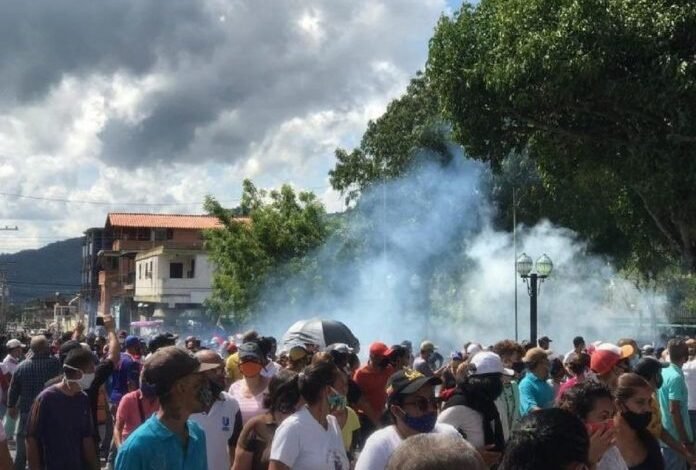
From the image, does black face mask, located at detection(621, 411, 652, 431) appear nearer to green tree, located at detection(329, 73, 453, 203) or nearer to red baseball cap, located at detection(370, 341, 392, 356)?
red baseball cap, located at detection(370, 341, 392, 356)

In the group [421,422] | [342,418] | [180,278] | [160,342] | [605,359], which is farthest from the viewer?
[180,278]

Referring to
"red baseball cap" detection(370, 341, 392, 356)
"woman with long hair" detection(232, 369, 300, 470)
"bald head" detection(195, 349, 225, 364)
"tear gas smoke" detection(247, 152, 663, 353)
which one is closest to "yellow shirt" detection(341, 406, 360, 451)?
"bald head" detection(195, 349, 225, 364)

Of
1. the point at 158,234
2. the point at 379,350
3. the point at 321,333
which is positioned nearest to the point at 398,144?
the point at 321,333

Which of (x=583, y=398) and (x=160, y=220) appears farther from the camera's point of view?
(x=160, y=220)

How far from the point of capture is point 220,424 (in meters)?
7.27

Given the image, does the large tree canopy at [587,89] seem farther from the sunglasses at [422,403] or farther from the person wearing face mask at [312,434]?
the sunglasses at [422,403]

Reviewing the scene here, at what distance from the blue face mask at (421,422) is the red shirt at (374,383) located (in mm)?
5743

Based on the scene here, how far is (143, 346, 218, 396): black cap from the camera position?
4.78 meters

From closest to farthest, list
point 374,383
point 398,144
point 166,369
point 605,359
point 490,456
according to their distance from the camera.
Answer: point 166,369 → point 490,456 → point 605,359 → point 374,383 → point 398,144

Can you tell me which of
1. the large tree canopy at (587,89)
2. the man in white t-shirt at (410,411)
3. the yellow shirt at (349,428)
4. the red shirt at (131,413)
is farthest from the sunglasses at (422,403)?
the large tree canopy at (587,89)

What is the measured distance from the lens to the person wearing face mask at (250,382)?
26.1ft

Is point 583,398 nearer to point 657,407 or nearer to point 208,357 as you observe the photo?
point 208,357

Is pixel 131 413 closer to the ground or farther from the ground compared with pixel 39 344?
closer to the ground

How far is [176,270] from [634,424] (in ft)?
222
